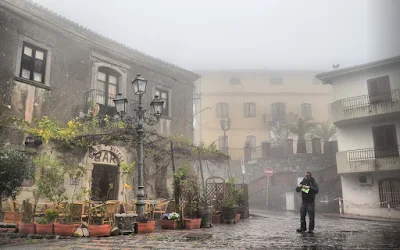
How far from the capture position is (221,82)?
121 ft

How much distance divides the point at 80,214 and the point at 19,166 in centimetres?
206

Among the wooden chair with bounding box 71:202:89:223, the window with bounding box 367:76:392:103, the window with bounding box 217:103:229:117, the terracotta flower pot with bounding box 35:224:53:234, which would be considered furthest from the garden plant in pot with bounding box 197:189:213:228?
the window with bounding box 217:103:229:117

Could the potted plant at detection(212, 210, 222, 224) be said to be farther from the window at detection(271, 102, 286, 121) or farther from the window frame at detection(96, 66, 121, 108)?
the window at detection(271, 102, 286, 121)

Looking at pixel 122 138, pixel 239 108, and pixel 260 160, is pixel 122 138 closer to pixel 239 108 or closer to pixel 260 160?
pixel 260 160

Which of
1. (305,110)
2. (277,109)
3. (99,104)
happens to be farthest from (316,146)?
(99,104)

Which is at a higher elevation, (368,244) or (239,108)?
(239,108)

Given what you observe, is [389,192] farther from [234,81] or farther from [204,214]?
[234,81]

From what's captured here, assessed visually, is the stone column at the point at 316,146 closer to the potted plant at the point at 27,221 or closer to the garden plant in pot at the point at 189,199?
the garden plant in pot at the point at 189,199

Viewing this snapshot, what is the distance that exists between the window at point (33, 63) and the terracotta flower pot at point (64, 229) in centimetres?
719

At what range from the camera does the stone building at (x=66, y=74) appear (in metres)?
12.5

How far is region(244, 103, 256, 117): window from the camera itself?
120ft

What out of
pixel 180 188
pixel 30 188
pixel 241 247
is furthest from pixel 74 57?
pixel 241 247

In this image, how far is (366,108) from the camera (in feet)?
62.3

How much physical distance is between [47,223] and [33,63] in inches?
296
